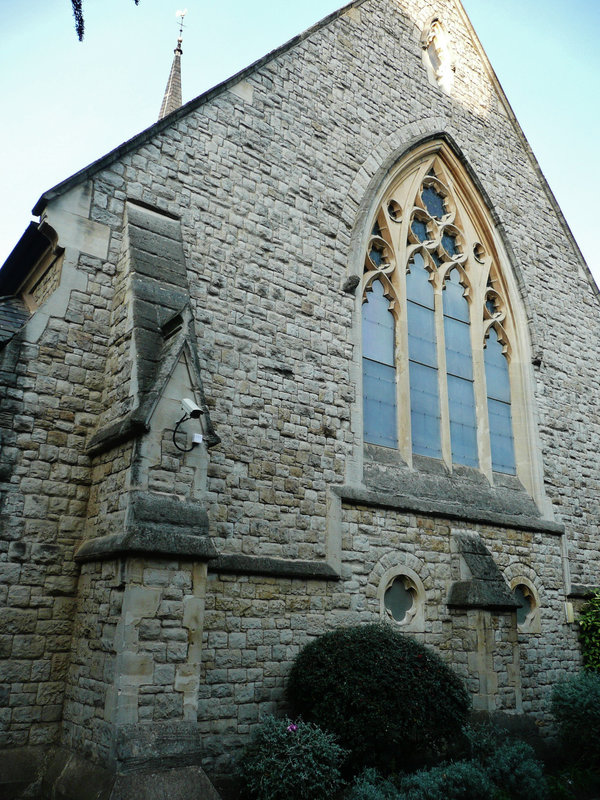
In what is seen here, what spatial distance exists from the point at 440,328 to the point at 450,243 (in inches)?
72.4

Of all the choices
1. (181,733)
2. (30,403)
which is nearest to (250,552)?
(181,733)

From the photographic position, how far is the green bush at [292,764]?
5.65 meters

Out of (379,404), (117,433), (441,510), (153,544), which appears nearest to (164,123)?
(117,433)

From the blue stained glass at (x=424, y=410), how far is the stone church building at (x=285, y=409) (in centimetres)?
4

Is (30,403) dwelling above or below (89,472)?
above

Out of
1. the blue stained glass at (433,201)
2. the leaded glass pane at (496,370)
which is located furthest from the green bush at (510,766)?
the blue stained glass at (433,201)

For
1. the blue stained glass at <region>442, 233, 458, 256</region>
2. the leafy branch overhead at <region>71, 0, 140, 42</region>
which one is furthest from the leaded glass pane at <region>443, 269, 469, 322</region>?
the leafy branch overhead at <region>71, 0, 140, 42</region>

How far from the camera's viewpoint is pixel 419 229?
10.8 metres

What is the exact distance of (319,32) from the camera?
392 inches

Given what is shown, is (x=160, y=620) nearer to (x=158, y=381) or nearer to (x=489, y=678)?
(x=158, y=381)

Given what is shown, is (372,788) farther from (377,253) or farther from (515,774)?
(377,253)

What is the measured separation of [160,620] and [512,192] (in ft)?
33.2

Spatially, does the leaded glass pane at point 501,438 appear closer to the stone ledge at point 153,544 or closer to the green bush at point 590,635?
the green bush at point 590,635

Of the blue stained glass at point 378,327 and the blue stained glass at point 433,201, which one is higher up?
the blue stained glass at point 433,201
